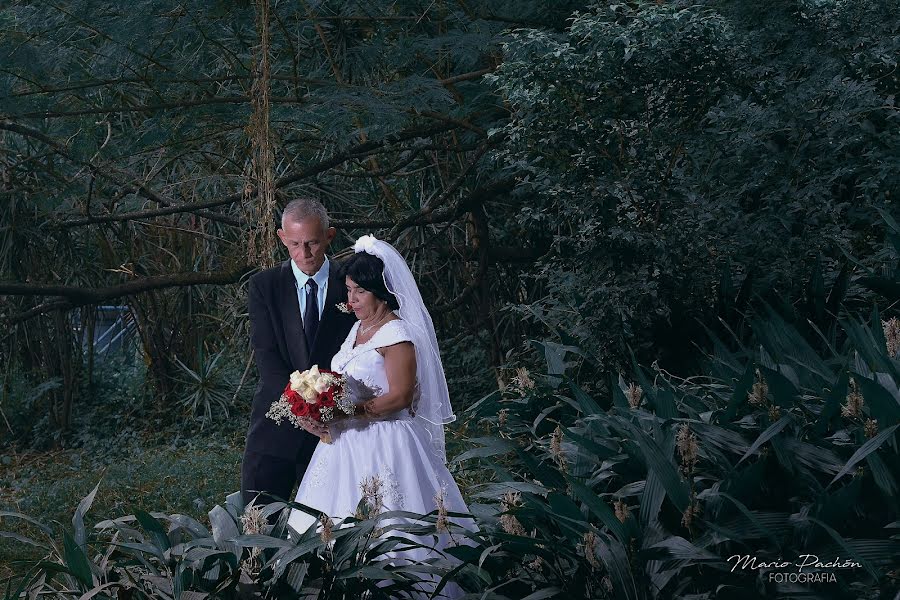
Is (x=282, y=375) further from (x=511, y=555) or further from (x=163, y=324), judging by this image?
(x=163, y=324)

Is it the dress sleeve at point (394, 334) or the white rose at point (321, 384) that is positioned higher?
the dress sleeve at point (394, 334)

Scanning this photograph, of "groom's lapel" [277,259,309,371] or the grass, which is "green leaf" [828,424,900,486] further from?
the grass

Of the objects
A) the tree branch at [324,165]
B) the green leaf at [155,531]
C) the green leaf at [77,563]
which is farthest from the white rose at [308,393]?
the tree branch at [324,165]

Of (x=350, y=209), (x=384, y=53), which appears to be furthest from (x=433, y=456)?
(x=350, y=209)

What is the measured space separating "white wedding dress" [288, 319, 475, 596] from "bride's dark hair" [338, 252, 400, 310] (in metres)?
0.13

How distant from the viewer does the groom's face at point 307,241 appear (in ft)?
16.2

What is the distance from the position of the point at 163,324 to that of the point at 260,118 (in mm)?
6173

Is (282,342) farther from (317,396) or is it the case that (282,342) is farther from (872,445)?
(872,445)

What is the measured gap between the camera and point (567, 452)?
163 inches

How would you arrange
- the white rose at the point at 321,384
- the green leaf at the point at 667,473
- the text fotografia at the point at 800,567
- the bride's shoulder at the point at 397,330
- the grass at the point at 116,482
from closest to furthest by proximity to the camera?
the text fotografia at the point at 800,567
the green leaf at the point at 667,473
the white rose at the point at 321,384
the bride's shoulder at the point at 397,330
the grass at the point at 116,482

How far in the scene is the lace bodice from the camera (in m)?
4.71

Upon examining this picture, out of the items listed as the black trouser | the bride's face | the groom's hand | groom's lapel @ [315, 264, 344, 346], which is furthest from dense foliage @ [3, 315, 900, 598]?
groom's lapel @ [315, 264, 344, 346]

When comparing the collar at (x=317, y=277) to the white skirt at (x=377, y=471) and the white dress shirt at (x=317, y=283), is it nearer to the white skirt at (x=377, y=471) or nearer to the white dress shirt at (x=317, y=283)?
the white dress shirt at (x=317, y=283)

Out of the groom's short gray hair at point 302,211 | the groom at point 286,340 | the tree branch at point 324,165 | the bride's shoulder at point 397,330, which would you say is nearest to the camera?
the bride's shoulder at point 397,330
